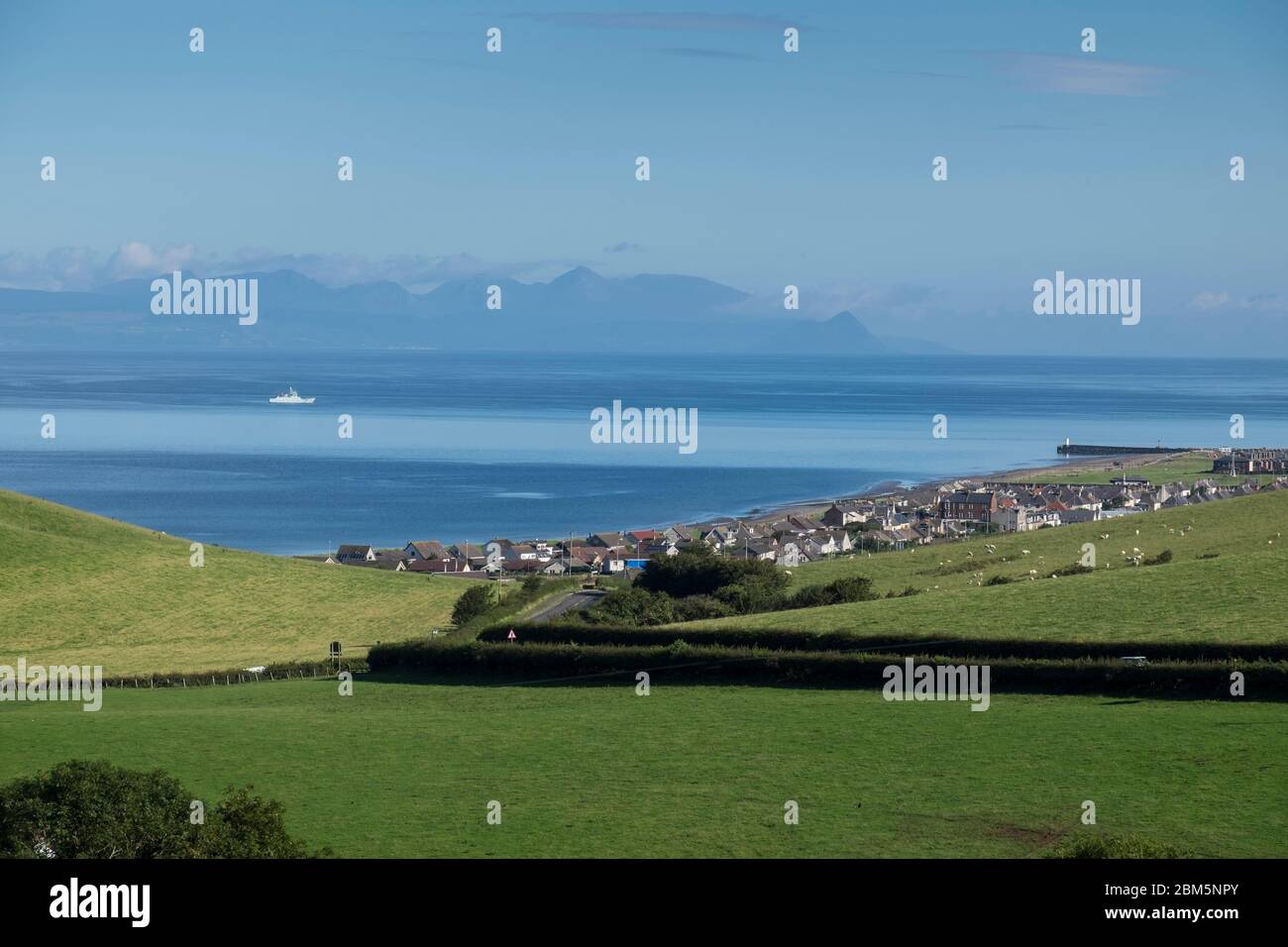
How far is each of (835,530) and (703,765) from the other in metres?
59.8

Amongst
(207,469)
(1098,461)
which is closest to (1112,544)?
(1098,461)

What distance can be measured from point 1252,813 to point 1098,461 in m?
123

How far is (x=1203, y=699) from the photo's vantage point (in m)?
29.4

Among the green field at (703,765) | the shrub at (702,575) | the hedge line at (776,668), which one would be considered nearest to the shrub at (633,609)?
the shrub at (702,575)

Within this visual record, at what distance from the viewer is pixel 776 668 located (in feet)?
111

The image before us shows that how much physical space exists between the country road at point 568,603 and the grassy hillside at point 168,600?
517 centimetres

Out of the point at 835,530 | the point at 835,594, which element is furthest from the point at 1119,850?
the point at 835,530

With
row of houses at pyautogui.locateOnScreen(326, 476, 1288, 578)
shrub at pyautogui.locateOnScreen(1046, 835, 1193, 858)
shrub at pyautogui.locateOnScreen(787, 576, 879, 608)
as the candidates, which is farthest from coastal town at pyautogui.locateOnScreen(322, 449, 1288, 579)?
shrub at pyautogui.locateOnScreen(1046, 835, 1193, 858)

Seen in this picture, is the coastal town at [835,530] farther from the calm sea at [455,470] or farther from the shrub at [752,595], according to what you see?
the shrub at [752,595]

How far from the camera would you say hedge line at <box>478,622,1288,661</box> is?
3122 cm

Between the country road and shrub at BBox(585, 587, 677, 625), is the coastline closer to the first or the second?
the country road

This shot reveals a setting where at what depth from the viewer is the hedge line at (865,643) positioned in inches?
1229

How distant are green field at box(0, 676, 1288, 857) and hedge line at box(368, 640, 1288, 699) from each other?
800 millimetres

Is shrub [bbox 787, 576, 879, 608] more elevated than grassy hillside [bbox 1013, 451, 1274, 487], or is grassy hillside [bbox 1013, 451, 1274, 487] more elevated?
grassy hillside [bbox 1013, 451, 1274, 487]
